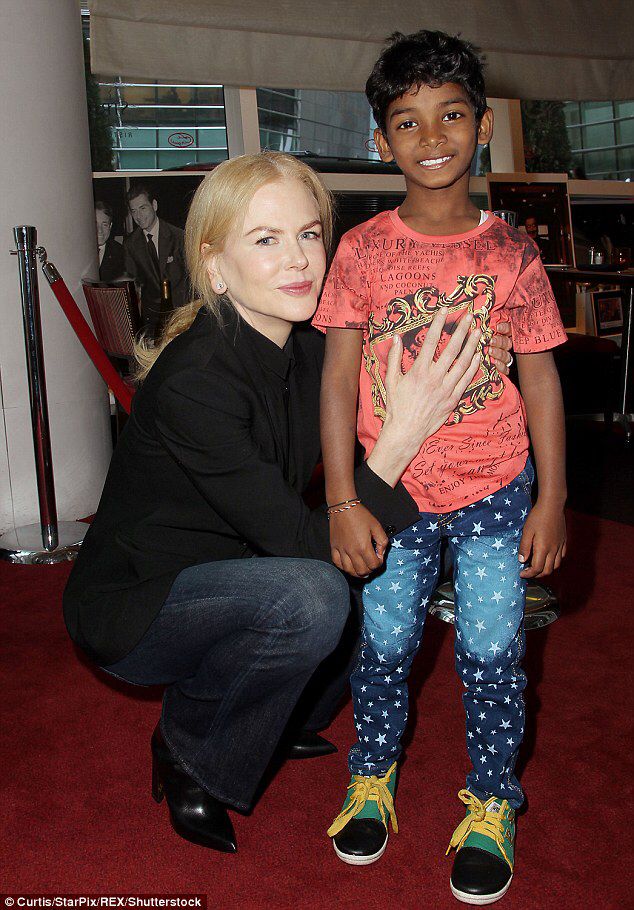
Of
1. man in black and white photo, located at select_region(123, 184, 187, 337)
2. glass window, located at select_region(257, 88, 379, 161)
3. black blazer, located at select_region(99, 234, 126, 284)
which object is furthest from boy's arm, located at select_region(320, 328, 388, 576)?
glass window, located at select_region(257, 88, 379, 161)

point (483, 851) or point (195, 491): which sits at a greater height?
point (195, 491)

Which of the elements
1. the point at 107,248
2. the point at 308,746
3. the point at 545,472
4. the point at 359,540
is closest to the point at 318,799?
the point at 308,746

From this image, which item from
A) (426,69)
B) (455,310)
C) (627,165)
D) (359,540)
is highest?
(627,165)

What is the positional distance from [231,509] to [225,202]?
21.7 inches

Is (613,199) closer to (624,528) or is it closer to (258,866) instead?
(624,528)

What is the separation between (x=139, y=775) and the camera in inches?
71.5

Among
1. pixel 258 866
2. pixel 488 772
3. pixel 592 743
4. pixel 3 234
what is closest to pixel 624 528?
pixel 592 743

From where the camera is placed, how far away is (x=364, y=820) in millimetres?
1562

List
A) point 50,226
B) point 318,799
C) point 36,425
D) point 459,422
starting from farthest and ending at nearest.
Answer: point 50,226
point 36,425
point 318,799
point 459,422

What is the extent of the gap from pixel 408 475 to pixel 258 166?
617 mm

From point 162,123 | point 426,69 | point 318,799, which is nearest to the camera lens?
point 426,69

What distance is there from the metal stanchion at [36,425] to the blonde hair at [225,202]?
1672 mm

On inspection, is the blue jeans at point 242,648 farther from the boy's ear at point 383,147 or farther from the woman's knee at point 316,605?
the boy's ear at point 383,147

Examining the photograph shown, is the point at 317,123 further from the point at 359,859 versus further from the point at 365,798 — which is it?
the point at 359,859
